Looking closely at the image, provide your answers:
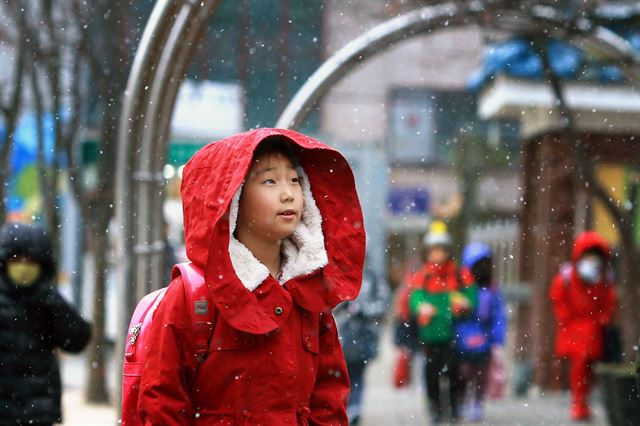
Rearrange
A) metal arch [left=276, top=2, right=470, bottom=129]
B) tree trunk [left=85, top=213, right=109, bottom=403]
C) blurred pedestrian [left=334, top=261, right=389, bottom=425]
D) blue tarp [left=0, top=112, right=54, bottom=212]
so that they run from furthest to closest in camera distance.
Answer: blue tarp [left=0, top=112, right=54, bottom=212] < tree trunk [left=85, top=213, right=109, bottom=403] < blurred pedestrian [left=334, top=261, right=389, bottom=425] < metal arch [left=276, top=2, right=470, bottom=129]

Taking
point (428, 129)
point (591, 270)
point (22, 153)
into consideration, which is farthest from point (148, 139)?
point (428, 129)

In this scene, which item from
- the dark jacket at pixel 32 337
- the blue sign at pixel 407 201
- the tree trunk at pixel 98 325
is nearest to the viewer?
the dark jacket at pixel 32 337

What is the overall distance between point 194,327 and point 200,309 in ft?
0.17

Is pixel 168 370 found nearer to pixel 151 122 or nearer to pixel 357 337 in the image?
pixel 151 122

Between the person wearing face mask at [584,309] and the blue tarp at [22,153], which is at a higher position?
the blue tarp at [22,153]

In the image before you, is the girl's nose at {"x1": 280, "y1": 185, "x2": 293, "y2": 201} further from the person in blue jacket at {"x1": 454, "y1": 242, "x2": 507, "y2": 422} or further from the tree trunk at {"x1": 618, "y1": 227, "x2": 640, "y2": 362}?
the tree trunk at {"x1": 618, "y1": 227, "x2": 640, "y2": 362}

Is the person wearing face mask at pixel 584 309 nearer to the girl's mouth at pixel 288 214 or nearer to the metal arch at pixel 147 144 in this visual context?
the metal arch at pixel 147 144

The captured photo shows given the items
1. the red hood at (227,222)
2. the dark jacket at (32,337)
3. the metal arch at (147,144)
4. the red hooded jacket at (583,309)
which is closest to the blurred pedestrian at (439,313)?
the red hooded jacket at (583,309)

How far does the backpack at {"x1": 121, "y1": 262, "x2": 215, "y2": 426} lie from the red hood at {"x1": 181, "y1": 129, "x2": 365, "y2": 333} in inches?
2.3

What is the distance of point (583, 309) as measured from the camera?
30.9 ft

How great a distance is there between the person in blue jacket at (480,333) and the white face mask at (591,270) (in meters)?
0.75

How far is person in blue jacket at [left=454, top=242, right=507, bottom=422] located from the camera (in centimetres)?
910

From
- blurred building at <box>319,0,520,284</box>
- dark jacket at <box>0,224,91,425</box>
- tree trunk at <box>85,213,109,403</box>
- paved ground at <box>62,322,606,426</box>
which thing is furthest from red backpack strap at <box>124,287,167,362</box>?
blurred building at <box>319,0,520,284</box>

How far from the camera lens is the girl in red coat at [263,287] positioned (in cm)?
307
